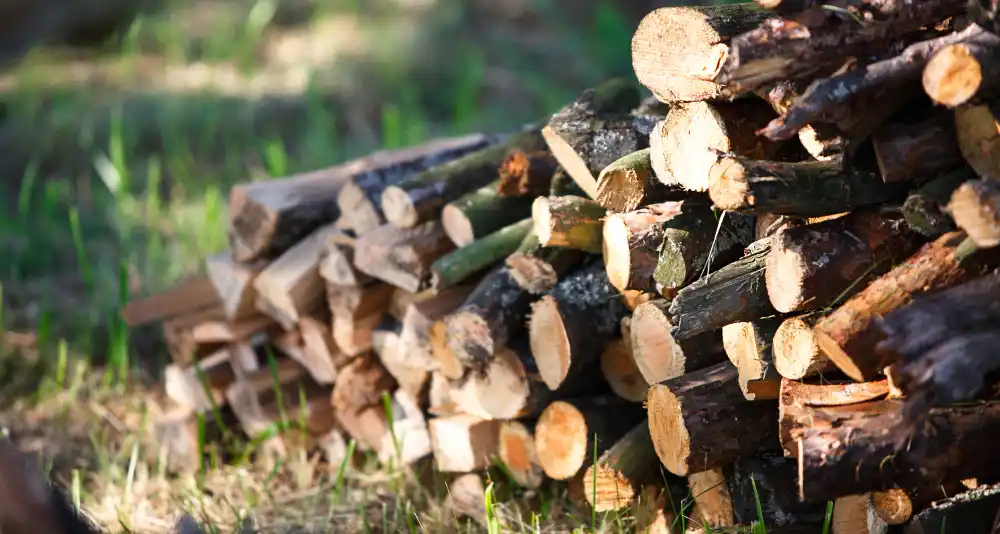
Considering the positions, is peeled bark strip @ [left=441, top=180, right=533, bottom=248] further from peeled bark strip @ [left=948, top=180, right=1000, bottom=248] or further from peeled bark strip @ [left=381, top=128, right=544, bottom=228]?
peeled bark strip @ [left=948, top=180, right=1000, bottom=248]

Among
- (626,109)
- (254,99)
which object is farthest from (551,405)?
(254,99)

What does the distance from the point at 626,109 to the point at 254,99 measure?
3415 mm

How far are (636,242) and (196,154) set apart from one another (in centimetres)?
349

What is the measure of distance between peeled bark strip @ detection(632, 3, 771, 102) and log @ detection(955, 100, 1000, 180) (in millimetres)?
349

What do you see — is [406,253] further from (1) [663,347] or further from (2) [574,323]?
(1) [663,347]

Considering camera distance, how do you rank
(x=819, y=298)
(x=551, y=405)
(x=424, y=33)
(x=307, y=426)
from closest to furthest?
1. (x=819, y=298)
2. (x=551, y=405)
3. (x=307, y=426)
4. (x=424, y=33)

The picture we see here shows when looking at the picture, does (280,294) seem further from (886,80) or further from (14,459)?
(886,80)

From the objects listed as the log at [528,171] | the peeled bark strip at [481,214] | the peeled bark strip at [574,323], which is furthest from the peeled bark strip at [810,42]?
the peeled bark strip at [481,214]

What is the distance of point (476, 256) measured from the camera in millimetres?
2217

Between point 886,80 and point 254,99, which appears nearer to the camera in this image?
point 886,80

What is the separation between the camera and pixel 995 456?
1486 mm

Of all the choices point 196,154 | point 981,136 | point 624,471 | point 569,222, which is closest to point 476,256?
point 569,222

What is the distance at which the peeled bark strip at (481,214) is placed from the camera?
2250 mm

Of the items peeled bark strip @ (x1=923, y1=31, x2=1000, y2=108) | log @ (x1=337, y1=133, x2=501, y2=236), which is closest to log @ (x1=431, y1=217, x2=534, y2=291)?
log @ (x1=337, y1=133, x2=501, y2=236)
